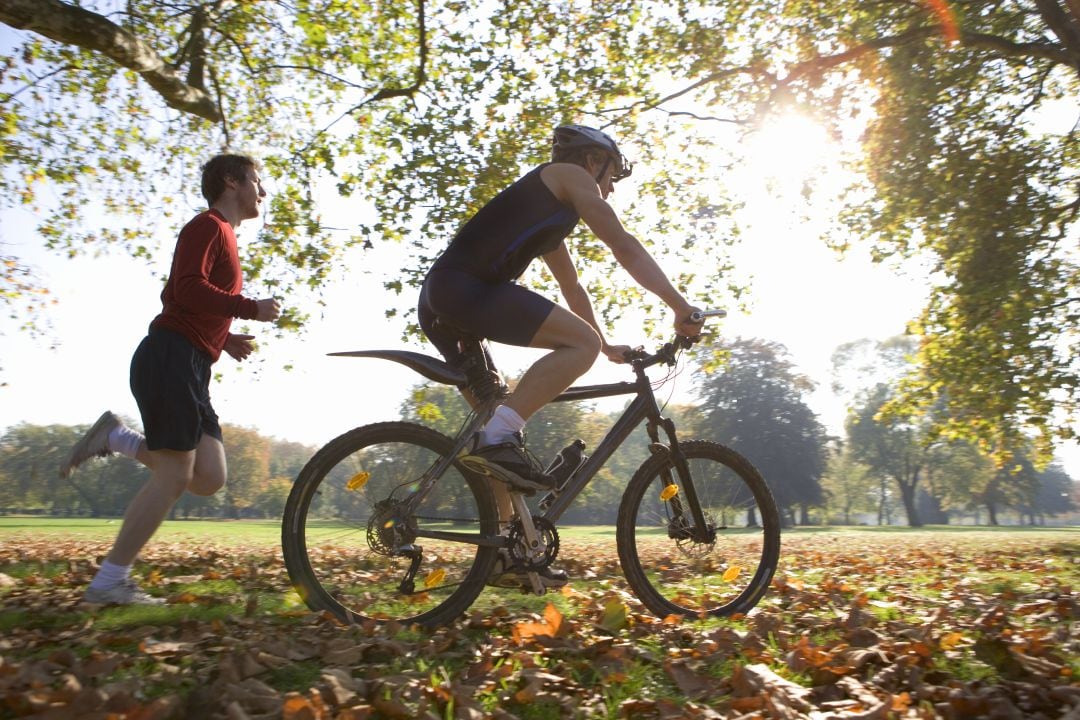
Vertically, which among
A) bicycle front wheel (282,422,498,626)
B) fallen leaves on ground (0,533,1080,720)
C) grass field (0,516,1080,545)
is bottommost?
grass field (0,516,1080,545)

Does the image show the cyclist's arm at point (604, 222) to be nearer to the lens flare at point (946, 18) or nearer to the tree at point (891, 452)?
the lens flare at point (946, 18)

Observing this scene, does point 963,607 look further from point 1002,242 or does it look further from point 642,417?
point 1002,242

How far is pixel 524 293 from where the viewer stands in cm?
368

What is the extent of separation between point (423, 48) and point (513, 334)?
1201 cm

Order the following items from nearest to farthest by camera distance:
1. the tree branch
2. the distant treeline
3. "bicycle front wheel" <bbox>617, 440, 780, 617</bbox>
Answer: "bicycle front wheel" <bbox>617, 440, 780, 617</bbox> → the tree branch → the distant treeline

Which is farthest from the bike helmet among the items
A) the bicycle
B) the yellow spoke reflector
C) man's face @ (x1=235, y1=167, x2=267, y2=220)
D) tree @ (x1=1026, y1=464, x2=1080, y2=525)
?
tree @ (x1=1026, y1=464, x2=1080, y2=525)

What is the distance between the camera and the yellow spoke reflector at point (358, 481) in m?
3.83

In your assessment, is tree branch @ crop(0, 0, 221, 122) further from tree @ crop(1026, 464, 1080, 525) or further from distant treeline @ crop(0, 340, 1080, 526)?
tree @ crop(1026, 464, 1080, 525)

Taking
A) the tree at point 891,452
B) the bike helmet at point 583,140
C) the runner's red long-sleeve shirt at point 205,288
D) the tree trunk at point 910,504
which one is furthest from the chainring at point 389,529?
the tree trunk at point 910,504

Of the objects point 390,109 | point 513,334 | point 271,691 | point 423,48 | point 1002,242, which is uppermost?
point 423,48

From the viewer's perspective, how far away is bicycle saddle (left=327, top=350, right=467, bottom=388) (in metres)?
3.76

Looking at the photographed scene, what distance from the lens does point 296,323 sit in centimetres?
1434

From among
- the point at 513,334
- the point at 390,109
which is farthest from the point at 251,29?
the point at 513,334

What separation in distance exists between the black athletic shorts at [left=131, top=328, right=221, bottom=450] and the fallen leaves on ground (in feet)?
2.98
